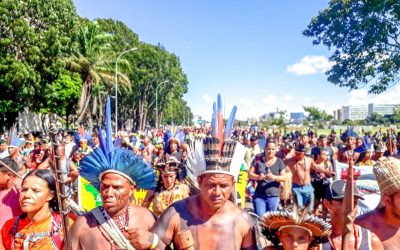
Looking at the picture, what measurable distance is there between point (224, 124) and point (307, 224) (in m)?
1.14

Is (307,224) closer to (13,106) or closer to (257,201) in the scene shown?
(257,201)

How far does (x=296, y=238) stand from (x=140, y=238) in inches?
40.7

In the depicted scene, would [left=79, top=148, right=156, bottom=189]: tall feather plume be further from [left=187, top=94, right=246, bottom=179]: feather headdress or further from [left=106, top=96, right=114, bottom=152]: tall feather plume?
[left=187, top=94, right=246, bottom=179]: feather headdress

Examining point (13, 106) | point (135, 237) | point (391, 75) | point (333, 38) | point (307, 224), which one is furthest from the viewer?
point (13, 106)

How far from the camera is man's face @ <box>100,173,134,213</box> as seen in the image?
3207mm

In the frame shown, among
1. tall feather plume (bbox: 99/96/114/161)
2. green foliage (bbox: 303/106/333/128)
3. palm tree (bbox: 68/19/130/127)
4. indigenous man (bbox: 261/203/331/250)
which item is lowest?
indigenous man (bbox: 261/203/331/250)

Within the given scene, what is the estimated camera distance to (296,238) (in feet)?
9.20

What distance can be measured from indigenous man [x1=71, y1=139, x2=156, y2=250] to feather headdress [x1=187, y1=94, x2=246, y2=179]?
42 centimetres

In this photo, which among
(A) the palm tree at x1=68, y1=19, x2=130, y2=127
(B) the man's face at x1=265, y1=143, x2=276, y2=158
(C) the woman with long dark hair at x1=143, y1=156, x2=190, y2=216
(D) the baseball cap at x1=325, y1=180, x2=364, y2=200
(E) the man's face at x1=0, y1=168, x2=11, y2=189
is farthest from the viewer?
(A) the palm tree at x1=68, y1=19, x2=130, y2=127

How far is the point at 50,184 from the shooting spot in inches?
141

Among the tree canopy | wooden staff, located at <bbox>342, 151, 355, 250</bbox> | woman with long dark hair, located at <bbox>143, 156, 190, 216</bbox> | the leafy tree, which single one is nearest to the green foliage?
the tree canopy

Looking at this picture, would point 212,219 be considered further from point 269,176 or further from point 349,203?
point 269,176

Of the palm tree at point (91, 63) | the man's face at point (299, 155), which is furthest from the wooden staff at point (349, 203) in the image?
the palm tree at point (91, 63)

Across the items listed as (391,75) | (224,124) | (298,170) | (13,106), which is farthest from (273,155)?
(13,106)
